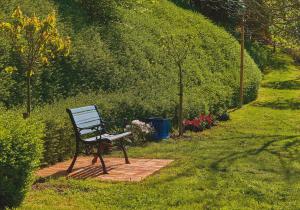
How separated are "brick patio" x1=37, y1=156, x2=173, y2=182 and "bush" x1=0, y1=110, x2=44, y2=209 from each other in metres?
1.98

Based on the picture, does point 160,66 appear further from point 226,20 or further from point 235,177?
point 226,20

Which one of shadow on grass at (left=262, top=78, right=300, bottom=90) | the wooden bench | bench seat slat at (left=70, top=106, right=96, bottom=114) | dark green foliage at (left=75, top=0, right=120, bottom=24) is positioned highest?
dark green foliage at (left=75, top=0, right=120, bottom=24)

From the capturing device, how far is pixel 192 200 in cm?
660

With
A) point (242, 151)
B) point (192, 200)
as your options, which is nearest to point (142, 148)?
point (242, 151)

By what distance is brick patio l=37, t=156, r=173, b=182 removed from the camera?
26.6 ft

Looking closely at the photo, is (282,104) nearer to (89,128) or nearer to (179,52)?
(179,52)

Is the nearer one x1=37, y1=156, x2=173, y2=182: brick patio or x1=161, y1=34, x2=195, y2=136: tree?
x1=37, y1=156, x2=173, y2=182: brick patio

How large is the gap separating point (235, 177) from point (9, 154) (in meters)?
3.70

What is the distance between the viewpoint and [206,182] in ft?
24.9

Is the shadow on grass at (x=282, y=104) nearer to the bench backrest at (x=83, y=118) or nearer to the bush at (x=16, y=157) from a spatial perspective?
the bench backrest at (x=83, y=118)

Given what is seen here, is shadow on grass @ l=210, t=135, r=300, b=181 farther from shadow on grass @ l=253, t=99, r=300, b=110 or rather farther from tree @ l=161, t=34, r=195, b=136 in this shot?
shadow on grass @ l=253, t=99, r=300, b=110

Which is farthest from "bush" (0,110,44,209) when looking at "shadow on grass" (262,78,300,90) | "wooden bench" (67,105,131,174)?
"shadow on grass" (262,78,300,90)

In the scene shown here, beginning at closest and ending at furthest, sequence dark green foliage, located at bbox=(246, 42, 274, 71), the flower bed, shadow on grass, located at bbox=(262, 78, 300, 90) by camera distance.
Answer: the flower bed < shadow on grass, located at bbox=(262, 78, 300, 90) < dark green foliage, located at bbox=(246, 42, 274, 71)

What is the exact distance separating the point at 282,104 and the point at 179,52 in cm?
714
